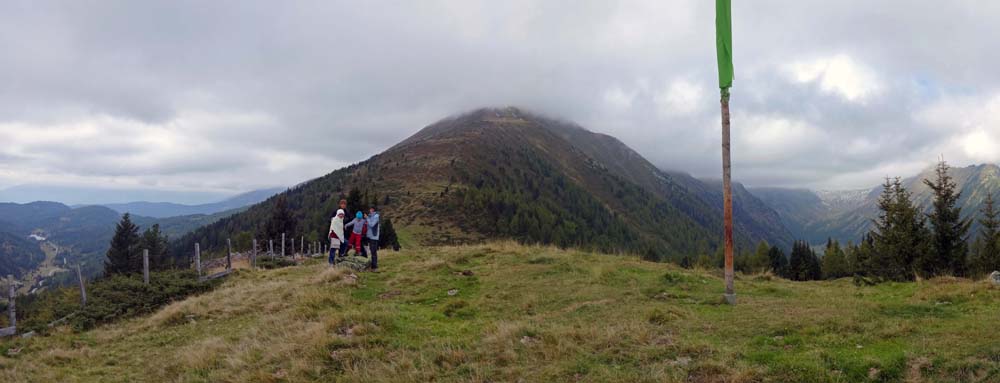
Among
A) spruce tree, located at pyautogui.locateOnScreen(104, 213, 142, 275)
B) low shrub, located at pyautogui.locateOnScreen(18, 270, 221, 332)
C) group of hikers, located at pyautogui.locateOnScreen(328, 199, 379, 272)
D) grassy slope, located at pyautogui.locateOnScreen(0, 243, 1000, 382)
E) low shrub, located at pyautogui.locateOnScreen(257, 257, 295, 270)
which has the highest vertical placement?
group of hikers, located at pyautogui.locateOnScreen(328, 199, 379, 272)

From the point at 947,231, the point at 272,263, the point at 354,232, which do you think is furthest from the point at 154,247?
the point at 947,231

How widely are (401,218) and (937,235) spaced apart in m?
68.9

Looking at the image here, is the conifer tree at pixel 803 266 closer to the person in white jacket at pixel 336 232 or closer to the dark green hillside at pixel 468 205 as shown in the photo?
the dark green hillside at pixel 468 205

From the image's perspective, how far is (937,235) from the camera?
35.8 metres

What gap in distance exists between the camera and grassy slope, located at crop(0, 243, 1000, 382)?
6.66 metres

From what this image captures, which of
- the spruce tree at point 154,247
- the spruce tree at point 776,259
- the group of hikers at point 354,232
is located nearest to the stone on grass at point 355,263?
the group of hikers at point 354,232

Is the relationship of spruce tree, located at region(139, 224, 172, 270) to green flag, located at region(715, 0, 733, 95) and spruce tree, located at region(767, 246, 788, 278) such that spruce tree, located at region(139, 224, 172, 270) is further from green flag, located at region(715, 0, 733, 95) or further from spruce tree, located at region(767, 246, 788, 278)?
spruce tree, located at region(767, 246, 788, 278)

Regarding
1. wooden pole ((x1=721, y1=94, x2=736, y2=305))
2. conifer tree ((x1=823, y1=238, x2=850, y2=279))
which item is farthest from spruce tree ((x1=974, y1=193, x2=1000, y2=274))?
conifer tree ((x1=823, y1=238, x2=850, y2=279))

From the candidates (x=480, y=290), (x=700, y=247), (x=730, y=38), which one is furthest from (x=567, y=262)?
(x=700, y=247)

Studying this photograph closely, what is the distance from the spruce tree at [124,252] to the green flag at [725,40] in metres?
78.4

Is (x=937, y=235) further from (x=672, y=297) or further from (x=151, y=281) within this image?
(x=151, y=281)

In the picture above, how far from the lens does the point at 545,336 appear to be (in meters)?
8.38

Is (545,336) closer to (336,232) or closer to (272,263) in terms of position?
(336,232)

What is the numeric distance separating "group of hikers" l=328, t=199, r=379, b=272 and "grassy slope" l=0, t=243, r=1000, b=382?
11.0 feet
